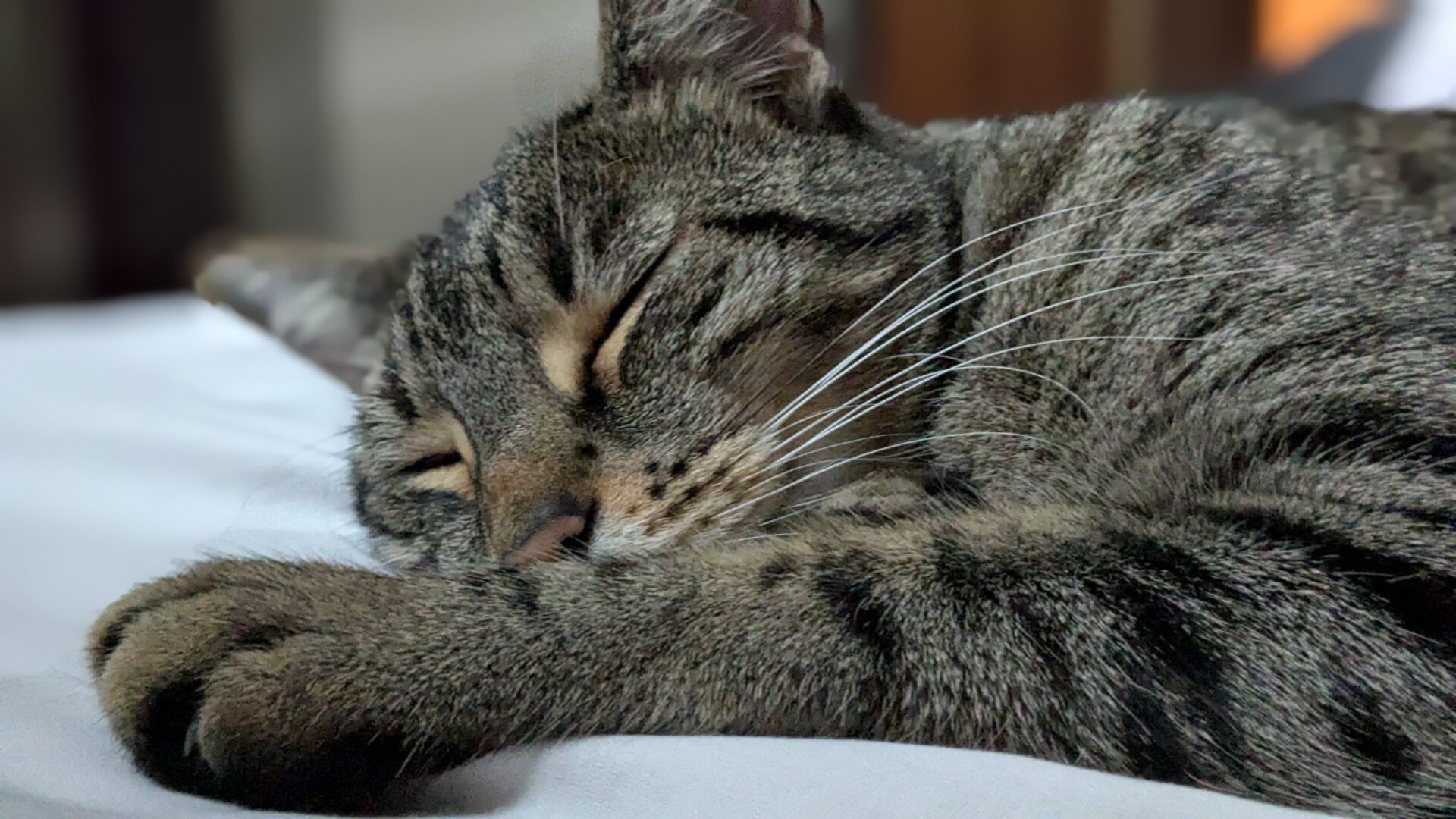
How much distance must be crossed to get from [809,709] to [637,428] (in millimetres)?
273

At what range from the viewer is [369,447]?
109 centimetres

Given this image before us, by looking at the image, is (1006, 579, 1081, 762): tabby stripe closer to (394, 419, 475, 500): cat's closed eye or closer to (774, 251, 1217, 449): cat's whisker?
(774, 251, 1217, 449): cat's whisker

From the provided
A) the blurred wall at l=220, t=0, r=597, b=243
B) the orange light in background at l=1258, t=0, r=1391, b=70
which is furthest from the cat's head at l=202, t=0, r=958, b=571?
the orange light in background at l=1258, t=0, r=1391, b=70

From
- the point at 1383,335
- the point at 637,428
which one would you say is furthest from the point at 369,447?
the point at 1383,335

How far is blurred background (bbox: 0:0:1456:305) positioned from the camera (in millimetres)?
1608

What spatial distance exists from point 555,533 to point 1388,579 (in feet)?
1.79

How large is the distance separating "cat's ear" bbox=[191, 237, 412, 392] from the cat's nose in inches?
28.5

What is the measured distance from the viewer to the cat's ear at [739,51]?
1.00 metres

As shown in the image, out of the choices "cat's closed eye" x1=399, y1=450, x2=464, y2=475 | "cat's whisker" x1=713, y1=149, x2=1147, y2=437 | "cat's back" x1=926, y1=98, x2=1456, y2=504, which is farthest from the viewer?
"cat's closed eye" x1=399, y1=450, x2=464, y2=475

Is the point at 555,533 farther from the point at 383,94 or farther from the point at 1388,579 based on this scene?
the point at 383,94

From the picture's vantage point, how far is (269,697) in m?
0.66

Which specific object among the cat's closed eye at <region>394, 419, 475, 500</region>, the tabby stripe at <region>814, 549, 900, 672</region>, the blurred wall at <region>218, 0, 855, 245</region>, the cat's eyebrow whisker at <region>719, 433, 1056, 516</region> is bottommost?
the tabby stripe at <region>814, 549, 900, 672</region>

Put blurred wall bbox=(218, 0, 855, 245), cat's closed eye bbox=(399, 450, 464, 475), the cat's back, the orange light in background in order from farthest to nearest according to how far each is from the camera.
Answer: the orange light in background < blurred wall bbox=(218, 0, 855, 245) < cat's closed eye bbox=(399, 450, 464, 475) < the cat's back

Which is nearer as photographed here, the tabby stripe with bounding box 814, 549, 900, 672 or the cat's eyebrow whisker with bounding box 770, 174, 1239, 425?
the tabby stripe with bounding box 814, 549, 900, 672
